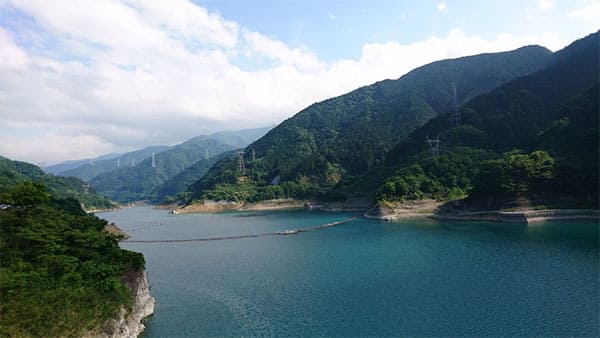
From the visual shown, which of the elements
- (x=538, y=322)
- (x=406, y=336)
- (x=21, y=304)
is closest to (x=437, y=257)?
(x=538, y=322)

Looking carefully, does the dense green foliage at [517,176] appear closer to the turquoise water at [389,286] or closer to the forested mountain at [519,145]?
the forested mountain at [519,145]

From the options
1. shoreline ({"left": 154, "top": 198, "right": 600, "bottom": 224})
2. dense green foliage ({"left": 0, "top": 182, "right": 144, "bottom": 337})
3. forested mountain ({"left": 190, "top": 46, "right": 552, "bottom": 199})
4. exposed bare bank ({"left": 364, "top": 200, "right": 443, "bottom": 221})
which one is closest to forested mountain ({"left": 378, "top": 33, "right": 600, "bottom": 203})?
exposed bare bank ({"left": 364, "top": 200, "right": 443, "bottom": 221})

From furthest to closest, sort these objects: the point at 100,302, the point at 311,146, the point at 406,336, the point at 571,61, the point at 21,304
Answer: the point at 311,146 < the point at 571,61 < the point at 406,336 < the point at 100,302 < the point at 21,304

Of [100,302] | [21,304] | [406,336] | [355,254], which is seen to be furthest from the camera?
[355,254]

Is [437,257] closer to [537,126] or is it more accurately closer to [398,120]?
[537,126]

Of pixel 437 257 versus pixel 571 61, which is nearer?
pixel 437 257
